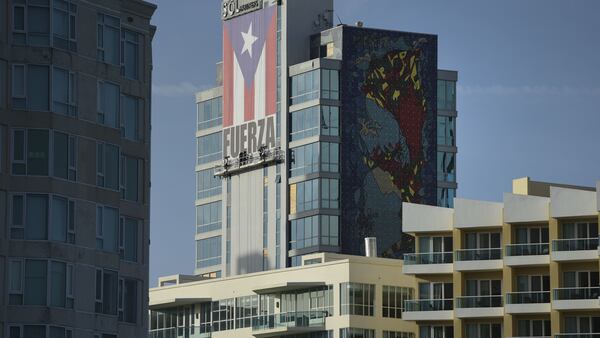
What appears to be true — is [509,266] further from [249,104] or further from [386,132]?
[249,104]

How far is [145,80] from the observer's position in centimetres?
7162

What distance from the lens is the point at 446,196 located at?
15788 centimetres

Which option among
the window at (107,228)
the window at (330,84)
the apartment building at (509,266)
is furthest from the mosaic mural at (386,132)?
the window at (107,228)

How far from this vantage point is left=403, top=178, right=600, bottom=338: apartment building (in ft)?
381

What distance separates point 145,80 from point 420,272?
56.1 m

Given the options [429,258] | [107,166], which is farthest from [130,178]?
[429,258]

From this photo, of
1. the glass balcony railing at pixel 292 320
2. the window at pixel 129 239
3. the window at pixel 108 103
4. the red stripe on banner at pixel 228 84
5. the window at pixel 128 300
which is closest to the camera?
the window at pixel 128 300

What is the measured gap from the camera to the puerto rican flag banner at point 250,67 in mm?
155750

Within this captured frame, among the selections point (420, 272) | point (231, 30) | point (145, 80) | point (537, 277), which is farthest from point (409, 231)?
point (145, 80)

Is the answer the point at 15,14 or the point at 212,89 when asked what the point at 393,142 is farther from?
the point at 15,14

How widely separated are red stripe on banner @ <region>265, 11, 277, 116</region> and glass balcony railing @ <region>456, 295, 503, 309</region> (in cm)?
3859

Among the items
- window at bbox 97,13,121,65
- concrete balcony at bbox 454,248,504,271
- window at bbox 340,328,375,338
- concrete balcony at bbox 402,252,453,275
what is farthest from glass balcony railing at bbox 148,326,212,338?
window at bbox 97,13,121,65

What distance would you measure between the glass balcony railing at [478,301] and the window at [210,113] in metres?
46.5

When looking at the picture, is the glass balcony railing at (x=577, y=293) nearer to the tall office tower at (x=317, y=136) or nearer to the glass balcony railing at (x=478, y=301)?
the glass balcony railing at (x=478, y=301)
